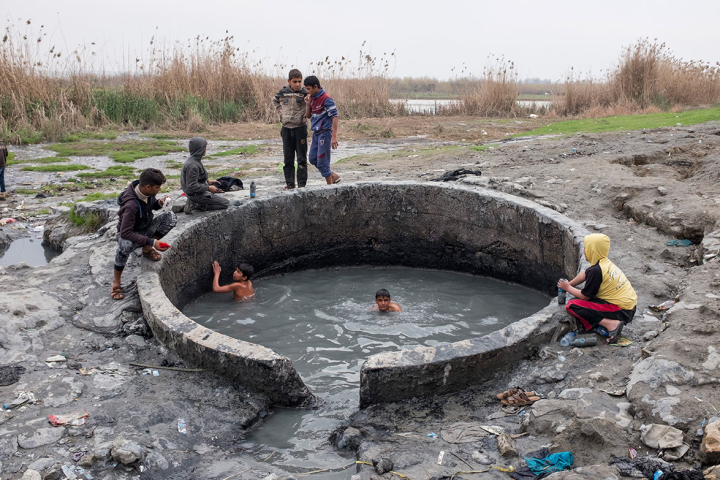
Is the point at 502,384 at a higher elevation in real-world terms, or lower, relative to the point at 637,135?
lower

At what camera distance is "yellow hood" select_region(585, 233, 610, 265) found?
3756 millimetres

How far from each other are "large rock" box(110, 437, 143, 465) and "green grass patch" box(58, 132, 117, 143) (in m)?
10.6

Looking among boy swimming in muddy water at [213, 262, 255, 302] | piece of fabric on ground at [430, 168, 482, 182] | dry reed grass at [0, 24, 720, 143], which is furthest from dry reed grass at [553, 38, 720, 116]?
boy swimming in muddy water at [213, 262, 255, 302]

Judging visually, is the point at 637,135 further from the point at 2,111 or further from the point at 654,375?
the point at 2,111

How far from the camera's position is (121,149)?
1104 cm

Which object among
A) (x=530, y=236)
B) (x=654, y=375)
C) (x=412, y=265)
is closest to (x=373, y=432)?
(x=654, y=375)

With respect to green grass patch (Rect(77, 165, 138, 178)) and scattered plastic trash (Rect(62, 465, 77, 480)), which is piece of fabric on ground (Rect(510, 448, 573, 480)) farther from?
green grass patch (Rect(77, 165, 138, 178))

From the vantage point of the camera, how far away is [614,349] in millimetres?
3590

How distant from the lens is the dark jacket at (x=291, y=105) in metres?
6.64

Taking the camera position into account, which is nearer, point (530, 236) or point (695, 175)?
point (530, 236)

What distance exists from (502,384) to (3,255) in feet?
19.2

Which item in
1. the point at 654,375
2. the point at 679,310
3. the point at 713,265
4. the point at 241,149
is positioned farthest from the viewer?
the point at 241,149

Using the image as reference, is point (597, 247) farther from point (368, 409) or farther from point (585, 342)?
point (368, 409)

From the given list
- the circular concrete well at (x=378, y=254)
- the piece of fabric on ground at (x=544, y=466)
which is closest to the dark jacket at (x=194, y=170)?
the circular concrete well at (x=378, y=254)
